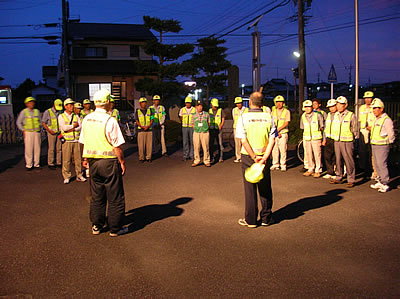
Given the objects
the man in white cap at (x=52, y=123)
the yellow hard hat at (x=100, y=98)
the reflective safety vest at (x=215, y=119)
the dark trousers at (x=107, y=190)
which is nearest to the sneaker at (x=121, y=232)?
the dark trousers at (x=107, y=190)

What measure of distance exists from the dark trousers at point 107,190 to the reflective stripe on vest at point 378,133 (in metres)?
5.78

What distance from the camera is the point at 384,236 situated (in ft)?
18.0

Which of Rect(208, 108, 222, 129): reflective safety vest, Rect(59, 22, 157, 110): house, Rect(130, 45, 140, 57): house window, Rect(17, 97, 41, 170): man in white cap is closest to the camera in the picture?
Rect(17, 97, 41, 170): man in white cap

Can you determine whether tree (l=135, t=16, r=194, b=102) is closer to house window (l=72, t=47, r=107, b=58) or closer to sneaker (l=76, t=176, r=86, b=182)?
house window (l=72, t=47, r=107, b=58)

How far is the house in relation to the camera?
33594 millimetres

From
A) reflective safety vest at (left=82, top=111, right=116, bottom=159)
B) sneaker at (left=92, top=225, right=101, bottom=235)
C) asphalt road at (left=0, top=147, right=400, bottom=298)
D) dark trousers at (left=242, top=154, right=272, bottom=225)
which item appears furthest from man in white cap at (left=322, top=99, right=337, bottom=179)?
sneaker at (left=92, top=225, right=101, bottom=235)

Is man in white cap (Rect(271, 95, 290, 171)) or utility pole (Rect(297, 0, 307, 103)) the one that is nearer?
man in white cap (Rect(271, 95, 290, 171))

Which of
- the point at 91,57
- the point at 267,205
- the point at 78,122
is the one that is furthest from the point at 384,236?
the point at 91,57

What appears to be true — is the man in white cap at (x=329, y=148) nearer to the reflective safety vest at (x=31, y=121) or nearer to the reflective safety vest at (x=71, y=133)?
the reflective safety vest at (x=71, y=133)

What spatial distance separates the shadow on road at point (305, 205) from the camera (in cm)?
657

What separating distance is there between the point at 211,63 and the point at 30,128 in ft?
86.3

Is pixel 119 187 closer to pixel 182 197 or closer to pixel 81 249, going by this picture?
pixel 81 249

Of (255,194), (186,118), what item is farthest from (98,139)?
(186,118)

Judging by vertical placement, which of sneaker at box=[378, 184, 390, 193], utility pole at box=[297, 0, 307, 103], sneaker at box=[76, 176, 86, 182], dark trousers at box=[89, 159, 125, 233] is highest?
utility pole at box=[297, 0, 307, 103]
